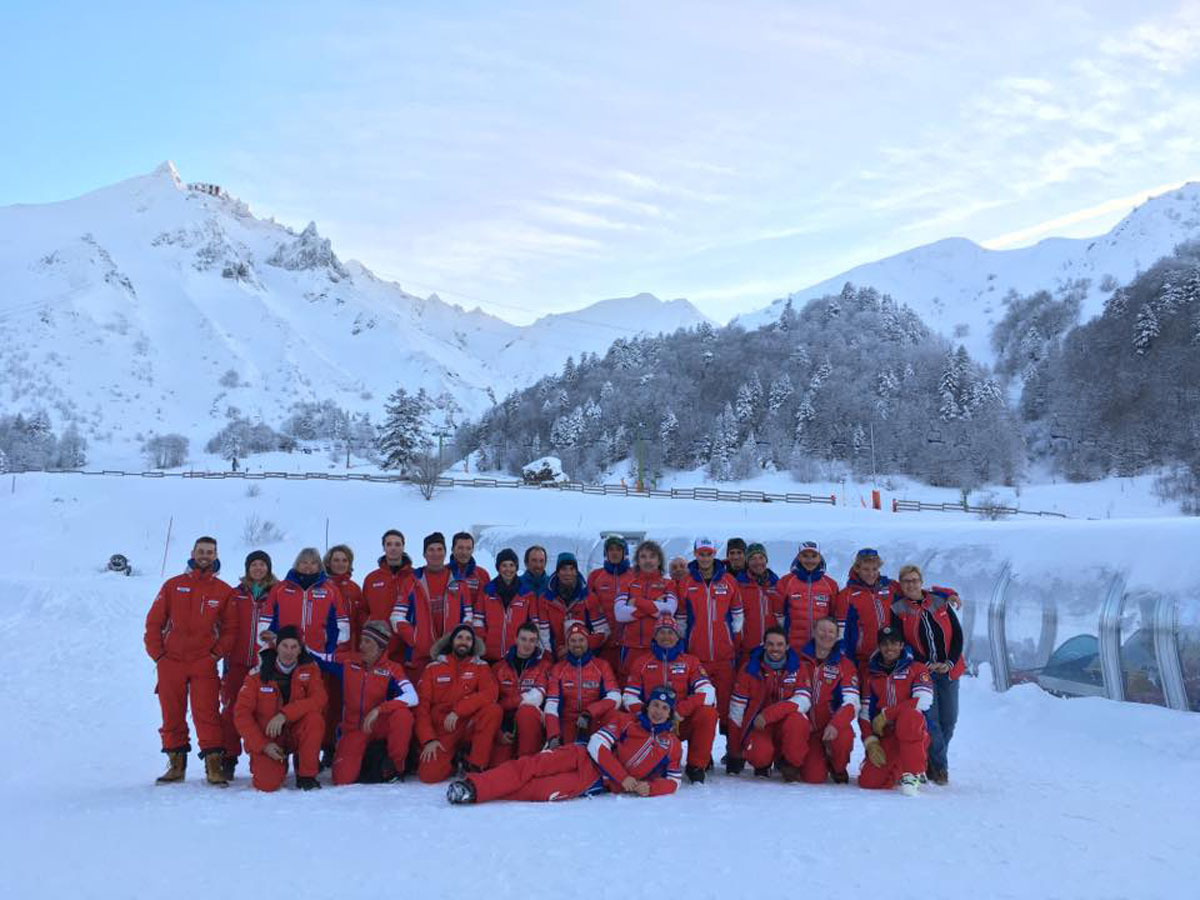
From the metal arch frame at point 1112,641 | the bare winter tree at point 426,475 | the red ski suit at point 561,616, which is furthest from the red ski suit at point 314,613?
the bare winter tree at point 426,475

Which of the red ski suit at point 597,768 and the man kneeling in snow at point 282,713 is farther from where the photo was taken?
the man kneeling in snow at point 282,713

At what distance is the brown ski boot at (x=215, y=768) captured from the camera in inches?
240

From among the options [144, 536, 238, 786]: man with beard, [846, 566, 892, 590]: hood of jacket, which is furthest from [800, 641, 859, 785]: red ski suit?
[144, 536, 238, 786]: man with beard

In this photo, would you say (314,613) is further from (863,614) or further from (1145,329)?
(1145,329)

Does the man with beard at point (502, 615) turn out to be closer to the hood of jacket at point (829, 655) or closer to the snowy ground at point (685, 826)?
the snowy ground at point (685, 826)

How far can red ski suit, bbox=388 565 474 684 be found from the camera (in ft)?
21.4

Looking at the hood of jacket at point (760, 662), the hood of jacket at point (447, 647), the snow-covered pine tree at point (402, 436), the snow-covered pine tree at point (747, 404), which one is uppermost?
the snow-covered pine tree at point (747, 404)

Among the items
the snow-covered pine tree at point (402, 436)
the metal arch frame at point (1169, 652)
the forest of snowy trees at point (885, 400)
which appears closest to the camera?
the metal arch frame at point (1169, 652)

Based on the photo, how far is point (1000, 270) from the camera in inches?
5812

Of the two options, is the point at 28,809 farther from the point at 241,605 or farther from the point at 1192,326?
the point at 1192,326

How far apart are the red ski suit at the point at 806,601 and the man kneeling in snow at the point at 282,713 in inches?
135

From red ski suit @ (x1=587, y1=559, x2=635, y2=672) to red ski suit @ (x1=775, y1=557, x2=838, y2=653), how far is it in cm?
122

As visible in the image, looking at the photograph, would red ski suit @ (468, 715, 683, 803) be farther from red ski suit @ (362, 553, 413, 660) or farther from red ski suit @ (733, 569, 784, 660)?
red ski suit @ (362, 553, 413, 660)

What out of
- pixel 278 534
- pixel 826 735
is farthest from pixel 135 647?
pixel 278 534
